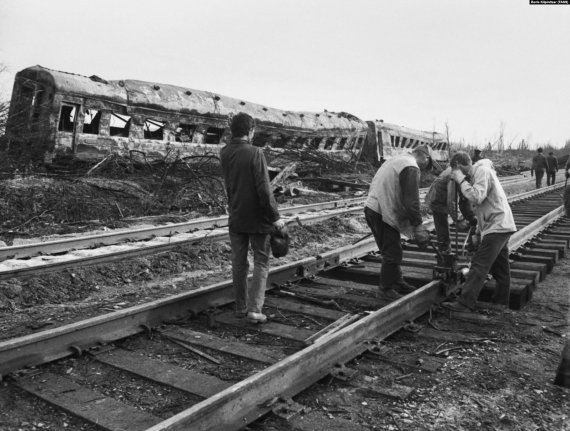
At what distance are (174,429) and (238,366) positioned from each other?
1.33 m

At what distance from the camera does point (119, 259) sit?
7.51 metres

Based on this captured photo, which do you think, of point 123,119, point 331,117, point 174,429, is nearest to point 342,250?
point 174,429

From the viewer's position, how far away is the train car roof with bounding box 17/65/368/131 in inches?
580

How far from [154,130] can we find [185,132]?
4.48ft

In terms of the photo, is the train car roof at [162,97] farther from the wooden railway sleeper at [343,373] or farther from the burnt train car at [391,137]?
the wooden railway sleeper at [343,373]

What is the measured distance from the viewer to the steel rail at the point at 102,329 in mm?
3531

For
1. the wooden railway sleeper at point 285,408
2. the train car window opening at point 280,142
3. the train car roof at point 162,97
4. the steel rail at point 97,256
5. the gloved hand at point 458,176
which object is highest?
the train car roof at point 162,97

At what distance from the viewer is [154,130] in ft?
58.9

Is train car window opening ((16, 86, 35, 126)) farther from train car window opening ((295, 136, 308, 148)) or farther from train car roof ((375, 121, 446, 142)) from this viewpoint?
train car roof ((375, 121, 446, 142))

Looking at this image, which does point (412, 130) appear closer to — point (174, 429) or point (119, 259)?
point (119, 259)

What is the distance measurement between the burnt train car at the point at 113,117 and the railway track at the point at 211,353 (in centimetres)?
1129

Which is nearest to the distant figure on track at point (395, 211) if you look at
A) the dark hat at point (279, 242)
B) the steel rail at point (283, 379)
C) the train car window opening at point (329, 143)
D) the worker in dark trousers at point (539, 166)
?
the steel rail at point (283, 379)

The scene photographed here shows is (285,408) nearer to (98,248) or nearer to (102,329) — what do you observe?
(102,329)

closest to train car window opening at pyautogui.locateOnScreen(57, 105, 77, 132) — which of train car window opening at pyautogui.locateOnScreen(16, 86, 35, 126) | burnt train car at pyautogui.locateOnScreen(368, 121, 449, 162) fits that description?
train car window opening at pyautogui.locateOnScreen(16, 86, 35, 126)
